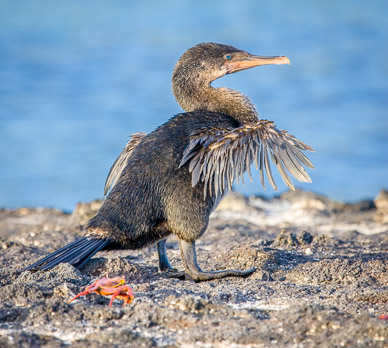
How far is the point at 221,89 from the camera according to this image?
675 cm

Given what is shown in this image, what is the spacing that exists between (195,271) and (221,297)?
A: 2.94 feet

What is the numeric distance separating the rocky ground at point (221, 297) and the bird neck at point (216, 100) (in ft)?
4.18

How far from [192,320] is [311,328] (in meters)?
0.71

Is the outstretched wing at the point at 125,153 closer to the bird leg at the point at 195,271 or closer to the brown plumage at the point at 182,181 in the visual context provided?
the brown plumage at the point at 182,181

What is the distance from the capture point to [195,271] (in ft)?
18.9

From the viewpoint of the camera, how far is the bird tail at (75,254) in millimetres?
5355

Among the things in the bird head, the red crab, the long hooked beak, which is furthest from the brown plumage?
the long hooked beak

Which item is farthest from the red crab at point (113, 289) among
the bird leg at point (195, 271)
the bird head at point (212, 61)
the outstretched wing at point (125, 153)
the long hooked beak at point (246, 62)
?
the long hooked beak at point (246, 62)

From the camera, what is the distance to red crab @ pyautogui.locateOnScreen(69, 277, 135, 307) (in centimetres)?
468

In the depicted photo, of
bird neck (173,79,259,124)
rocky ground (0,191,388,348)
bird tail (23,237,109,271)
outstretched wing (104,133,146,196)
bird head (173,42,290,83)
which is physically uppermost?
bird head (173,42,290,83)

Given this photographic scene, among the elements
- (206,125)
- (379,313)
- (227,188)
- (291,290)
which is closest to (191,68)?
(206,125)

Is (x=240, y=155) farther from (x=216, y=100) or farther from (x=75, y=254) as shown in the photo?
(x=75, y=254)

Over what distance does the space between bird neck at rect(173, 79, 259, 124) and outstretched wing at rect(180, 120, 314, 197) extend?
70 centimetres

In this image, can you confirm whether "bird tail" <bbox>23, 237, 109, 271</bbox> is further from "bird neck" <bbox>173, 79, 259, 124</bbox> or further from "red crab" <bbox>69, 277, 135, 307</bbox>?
"bird neck" <bbox>173, 79, 259, 124</bbox>
